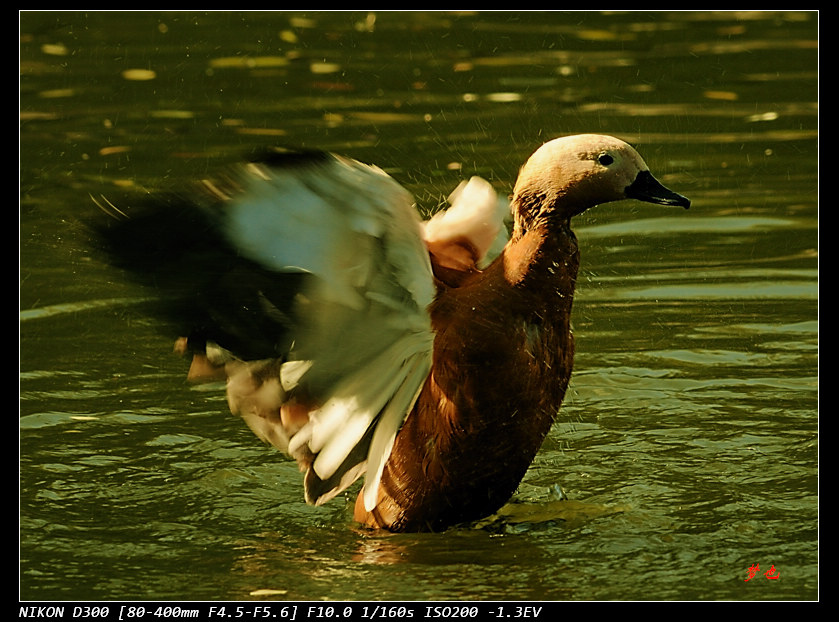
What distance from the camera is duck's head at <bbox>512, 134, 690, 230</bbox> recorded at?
543 centimetres

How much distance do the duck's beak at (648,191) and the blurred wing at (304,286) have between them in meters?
0.94

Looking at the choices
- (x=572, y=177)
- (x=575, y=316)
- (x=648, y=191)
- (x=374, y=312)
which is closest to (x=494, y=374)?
(x=374, y=312)

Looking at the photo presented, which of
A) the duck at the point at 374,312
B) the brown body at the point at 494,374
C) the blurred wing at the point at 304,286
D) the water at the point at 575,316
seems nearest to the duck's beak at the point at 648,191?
the duck at the point at 374,312

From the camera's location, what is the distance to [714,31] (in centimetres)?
1289

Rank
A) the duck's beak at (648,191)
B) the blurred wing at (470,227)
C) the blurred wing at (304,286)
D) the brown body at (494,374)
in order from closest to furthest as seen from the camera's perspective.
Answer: the blurred wing at (304,286)
the brown body at (494,374)
the duck's beak at (648,191)
the blurred wing at (470,227)

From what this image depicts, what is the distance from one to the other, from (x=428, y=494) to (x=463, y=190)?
1359 millimetres

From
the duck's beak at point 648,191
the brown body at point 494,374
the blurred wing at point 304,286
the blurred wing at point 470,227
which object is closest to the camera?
the blurred wing at point 304,286

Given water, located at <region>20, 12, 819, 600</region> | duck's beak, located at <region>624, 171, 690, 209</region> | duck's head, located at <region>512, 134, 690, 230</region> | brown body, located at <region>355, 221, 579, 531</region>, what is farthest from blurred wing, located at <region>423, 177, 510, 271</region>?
water, located at <region>20, 12, 819, 600</region>

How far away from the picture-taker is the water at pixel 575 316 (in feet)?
18.6

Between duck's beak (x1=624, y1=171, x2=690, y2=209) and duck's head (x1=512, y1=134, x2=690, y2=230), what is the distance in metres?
0.04

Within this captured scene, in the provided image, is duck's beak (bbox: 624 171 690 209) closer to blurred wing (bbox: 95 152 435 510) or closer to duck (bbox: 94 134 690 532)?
duck (bbox: 94 134 690 532)

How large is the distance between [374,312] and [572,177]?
0.93m

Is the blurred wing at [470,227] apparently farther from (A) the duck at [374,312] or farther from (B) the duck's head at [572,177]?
(B) the duck's head at [572,177]

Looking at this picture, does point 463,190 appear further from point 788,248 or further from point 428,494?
point 788,248
